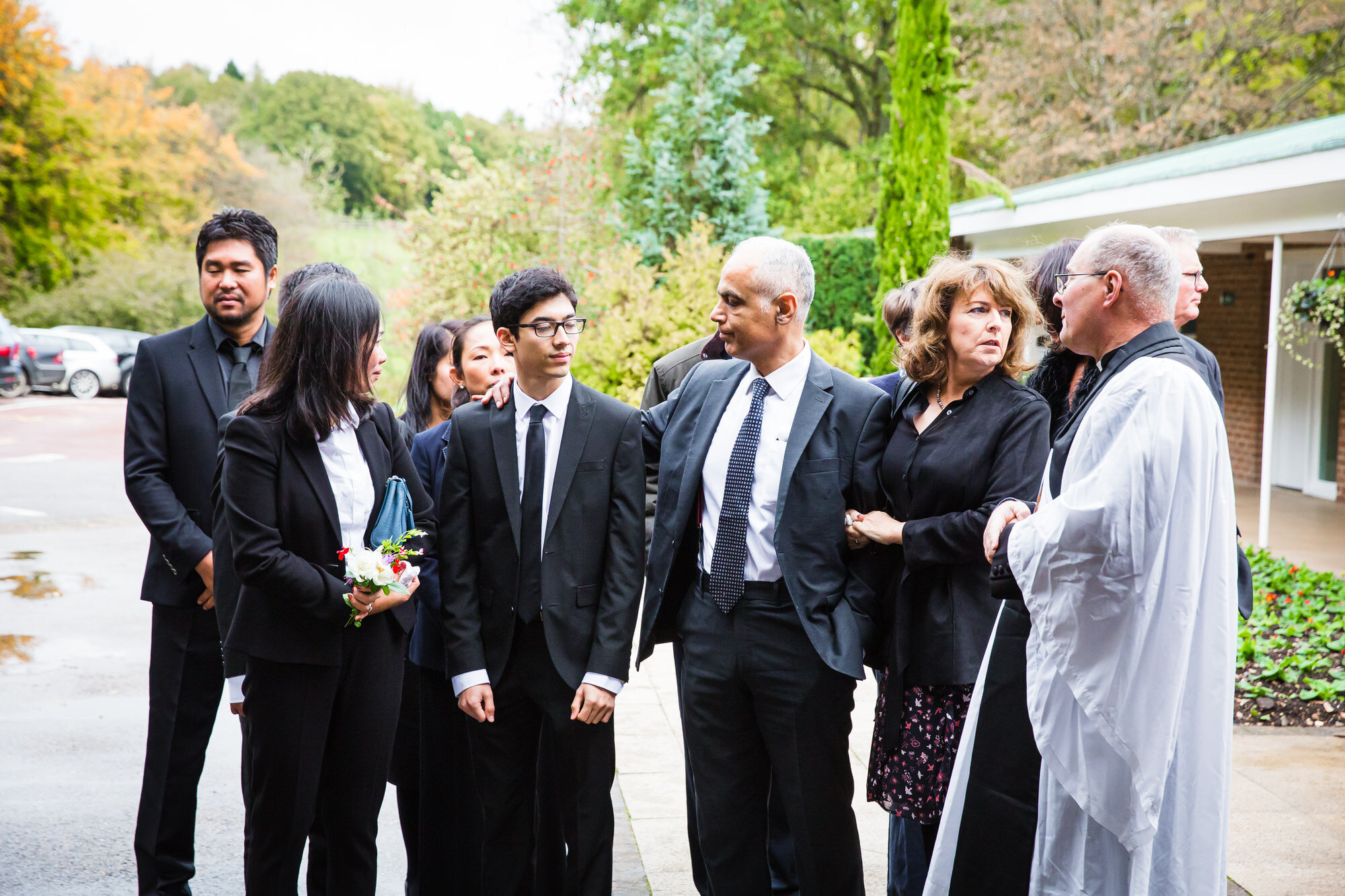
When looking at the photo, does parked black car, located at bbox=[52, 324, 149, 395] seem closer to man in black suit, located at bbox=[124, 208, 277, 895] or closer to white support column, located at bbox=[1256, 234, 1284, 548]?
white support column, located at bbox=[1256, 234, 1284, 548]

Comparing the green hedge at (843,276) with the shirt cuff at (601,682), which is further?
the green hedge at (843,276)

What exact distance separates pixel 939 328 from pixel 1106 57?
2448 centimetres

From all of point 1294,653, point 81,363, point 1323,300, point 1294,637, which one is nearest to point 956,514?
point 1294,653

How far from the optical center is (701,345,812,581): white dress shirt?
315 centimetres

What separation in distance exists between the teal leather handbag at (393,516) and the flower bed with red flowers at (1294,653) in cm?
492

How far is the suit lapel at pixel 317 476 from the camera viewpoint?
9.59 ft

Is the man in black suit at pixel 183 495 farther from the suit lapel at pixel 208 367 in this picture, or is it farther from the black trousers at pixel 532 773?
the black trousers at pixel 532 773

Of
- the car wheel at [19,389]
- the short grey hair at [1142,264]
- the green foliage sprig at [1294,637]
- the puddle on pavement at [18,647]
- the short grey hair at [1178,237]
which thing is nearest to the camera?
the short grey hair at [1142,264]

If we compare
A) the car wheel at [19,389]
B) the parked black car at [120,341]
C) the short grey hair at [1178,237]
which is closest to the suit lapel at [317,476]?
the short grey hair at [1178,237]

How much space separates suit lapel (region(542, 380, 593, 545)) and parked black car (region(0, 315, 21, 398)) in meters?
25.4

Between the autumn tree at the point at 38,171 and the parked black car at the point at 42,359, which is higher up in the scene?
the autumn tree at the point at 38,171

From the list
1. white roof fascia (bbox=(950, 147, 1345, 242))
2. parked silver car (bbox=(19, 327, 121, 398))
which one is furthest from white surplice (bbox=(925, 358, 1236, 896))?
parked silver car (bbox=(19, 327, 121, 398))

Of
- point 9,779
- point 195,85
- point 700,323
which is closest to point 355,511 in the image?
point 9,779

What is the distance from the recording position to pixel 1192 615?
8.70 ft
